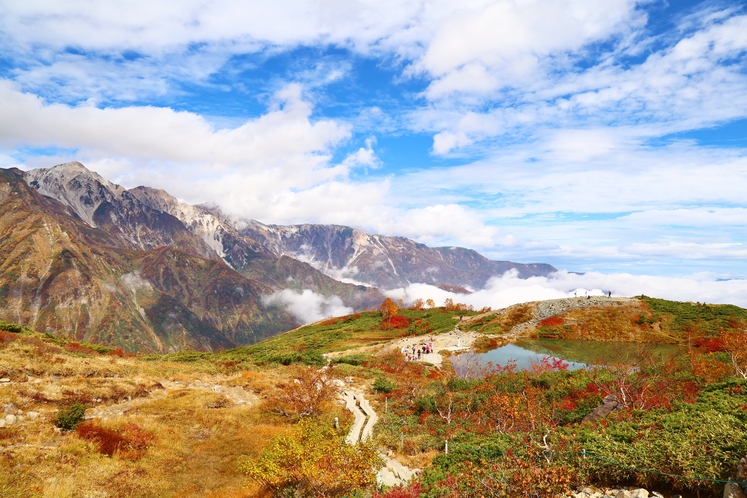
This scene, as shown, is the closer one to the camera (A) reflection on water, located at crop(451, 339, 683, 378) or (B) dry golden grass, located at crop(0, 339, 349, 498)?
(B) dry golden grass, located at crop(0, 339, 349, 498)

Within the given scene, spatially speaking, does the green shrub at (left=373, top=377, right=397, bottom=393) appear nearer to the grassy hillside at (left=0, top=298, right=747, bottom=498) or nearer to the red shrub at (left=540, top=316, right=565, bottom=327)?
the grassy hillside at (left=0, top=298, right=747, bottom=498)

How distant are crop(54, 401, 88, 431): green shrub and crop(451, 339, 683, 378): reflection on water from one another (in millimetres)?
39039

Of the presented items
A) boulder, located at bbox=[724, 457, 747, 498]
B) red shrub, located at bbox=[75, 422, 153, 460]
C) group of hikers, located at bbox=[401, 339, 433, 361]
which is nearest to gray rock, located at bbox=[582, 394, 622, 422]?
Answer: boulder, located at bbox=[724, 457, 747, 498]

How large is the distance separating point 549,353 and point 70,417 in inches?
2389

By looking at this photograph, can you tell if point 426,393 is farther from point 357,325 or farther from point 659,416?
point 357,325

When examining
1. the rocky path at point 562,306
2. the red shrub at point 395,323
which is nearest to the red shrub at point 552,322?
the rocky path at point 562,306

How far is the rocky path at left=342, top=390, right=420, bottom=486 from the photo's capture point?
64.6ft

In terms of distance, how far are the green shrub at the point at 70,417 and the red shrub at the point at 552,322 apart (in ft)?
254

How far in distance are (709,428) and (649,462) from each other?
3363 mm

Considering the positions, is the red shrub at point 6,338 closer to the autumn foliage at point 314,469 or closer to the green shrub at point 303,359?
the green shrub at point 303,359

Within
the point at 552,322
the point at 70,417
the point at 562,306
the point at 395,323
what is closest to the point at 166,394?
the point at 70,417

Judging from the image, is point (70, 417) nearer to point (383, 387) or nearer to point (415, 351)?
point (383, 387)

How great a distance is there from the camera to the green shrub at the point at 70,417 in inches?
907

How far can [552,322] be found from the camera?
252ft
